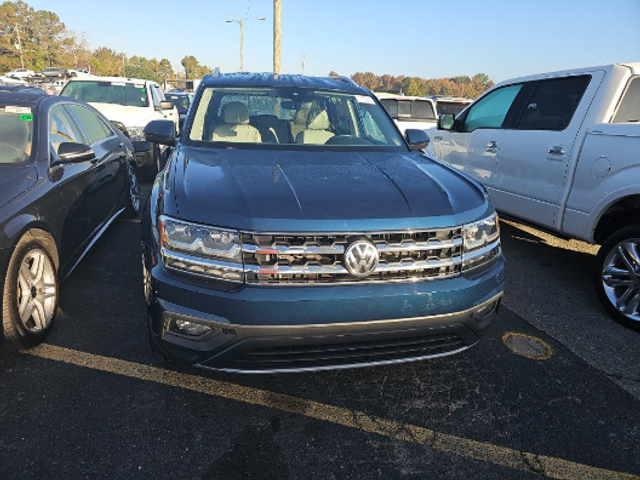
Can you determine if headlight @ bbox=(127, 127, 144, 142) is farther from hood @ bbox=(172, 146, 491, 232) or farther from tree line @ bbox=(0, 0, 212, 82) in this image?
tree line @ bbox=(0, 0, 212, 82)

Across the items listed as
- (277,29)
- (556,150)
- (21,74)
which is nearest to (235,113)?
(556,150)

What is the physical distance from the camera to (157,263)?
88.8 inches

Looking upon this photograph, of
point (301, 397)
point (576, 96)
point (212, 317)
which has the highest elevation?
point (576, 96)

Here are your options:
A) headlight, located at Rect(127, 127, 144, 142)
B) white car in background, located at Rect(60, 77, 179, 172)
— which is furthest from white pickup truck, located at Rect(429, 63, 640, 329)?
white car in background, located at Rect(60, 77, 179, 172)

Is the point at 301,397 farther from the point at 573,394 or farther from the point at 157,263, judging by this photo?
the point at 573,394

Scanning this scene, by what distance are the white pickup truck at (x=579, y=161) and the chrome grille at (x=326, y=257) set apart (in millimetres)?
2208

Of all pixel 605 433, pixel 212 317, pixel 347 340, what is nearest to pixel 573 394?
pixel 605 433

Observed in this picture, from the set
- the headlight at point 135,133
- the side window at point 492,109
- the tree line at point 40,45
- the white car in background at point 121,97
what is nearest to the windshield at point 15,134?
the side window at point 492,109

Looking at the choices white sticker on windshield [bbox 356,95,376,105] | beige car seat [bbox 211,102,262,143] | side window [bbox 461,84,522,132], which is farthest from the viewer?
side window [bbox 461,84,522,132]

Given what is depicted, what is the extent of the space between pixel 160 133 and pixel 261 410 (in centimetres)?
234

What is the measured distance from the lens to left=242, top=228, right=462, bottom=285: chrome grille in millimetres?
2127

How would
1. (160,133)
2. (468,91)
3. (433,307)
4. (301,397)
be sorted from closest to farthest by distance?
(433,307)
(301,397)
(160,133)
(468,91)

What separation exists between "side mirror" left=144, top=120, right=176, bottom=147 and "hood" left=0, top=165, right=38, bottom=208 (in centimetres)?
90

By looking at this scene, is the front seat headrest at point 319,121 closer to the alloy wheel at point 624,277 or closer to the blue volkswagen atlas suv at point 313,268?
the blue volkswagen atlas suv at point 313,268
